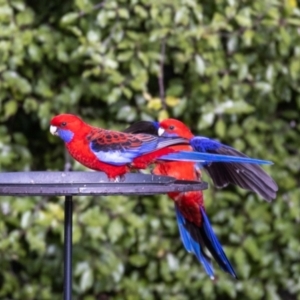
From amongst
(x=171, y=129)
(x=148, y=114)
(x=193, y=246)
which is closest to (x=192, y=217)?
(x=193, y=246)

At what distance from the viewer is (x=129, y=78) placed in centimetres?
347

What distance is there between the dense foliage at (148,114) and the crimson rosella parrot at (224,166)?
0.73m

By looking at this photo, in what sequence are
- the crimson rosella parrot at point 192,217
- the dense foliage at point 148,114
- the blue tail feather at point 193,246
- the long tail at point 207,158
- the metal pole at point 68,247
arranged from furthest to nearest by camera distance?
the dense foliage at point 148,114 → the blue tail feather at point 193,246 → the crimson rosella parrot at point 192,217 → the metal pole at point 68,247 → the long tail at point 207,158

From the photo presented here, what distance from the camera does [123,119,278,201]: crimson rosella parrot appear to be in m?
2.48

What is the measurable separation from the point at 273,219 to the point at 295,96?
24.7 inches

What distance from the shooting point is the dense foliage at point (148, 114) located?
11.1 ft

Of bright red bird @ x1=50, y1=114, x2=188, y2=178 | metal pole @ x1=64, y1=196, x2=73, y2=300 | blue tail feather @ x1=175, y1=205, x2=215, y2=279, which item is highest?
bright red bird @ x1=50, y1=114, x2=188, y2=178

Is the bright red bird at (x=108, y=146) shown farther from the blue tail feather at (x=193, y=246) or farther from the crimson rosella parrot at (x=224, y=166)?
the blue tail feather at (x=193, y=246)

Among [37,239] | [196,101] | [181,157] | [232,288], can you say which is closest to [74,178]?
[181,157]

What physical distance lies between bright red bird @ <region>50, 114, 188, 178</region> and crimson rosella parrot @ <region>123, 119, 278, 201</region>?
27 cm

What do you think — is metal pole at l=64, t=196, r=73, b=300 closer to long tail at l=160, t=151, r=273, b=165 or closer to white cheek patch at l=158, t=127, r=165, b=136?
long tail at l=160, t=151, r=273, b=165

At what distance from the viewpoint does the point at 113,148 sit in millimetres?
2152

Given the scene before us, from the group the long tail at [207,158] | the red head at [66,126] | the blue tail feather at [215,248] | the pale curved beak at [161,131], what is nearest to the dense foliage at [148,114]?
the blue tail feather at [215,248]

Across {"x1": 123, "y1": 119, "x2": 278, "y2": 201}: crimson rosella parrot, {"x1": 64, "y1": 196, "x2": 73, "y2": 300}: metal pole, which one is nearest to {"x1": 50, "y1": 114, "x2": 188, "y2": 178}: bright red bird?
{"x1": 64, "y1": 196, "x2": 73, "y2": 300}: metal pole
